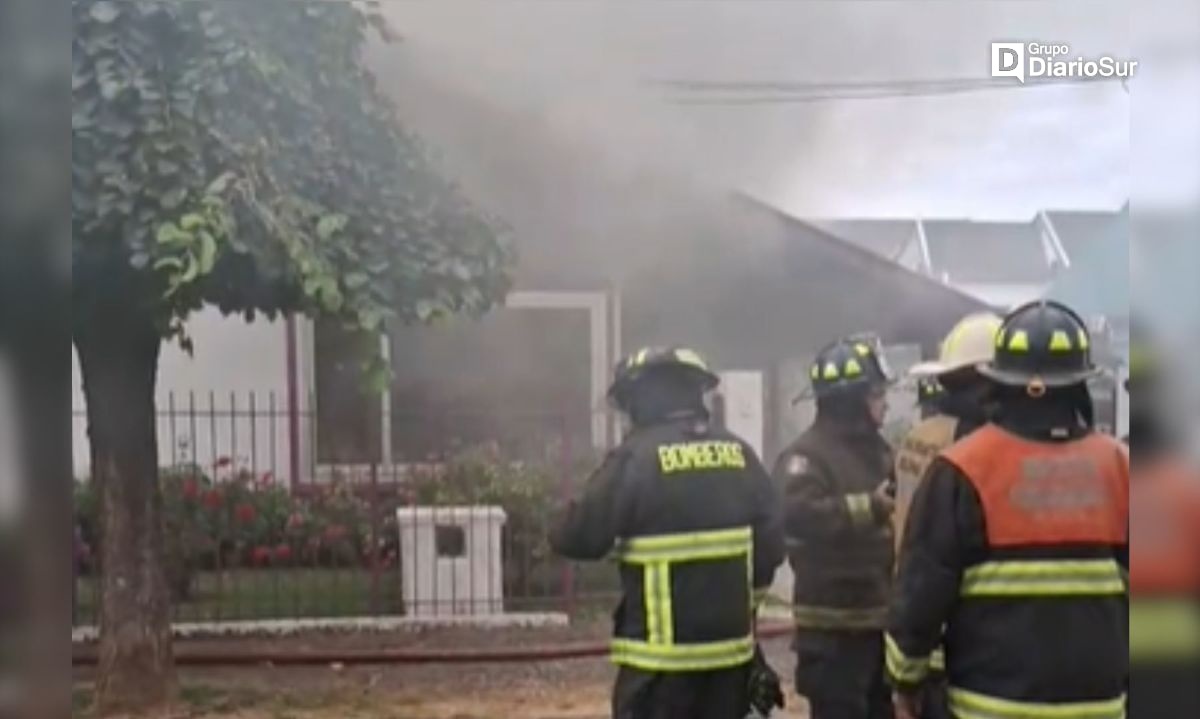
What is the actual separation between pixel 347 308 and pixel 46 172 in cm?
120

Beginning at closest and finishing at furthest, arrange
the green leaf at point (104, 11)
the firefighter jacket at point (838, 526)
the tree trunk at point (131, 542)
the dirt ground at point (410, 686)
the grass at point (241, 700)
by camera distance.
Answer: the green leaf at point (104, 11), the firefighter jacket at point (838, 526), the tree trunk at point (131, 542), the grass at point (241, 700), the dirt ground at point (410, 686)

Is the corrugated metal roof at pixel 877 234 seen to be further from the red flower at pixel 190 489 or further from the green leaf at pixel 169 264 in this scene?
the red flower at pixel 190 489

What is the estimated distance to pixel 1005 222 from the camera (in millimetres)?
2670

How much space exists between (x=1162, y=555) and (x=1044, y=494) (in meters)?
0.20

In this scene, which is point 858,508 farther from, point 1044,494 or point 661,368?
point 1044,494

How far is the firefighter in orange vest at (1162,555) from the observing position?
127 centimetres

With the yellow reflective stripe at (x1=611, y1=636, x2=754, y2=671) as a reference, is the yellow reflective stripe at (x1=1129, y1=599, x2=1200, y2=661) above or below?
above

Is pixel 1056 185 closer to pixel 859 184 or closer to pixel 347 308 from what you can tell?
pixel 859 184

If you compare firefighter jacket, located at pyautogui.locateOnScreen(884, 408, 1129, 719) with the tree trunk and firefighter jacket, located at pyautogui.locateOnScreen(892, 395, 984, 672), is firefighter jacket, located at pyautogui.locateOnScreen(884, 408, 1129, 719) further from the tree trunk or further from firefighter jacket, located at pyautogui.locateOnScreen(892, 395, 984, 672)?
the tree trunk

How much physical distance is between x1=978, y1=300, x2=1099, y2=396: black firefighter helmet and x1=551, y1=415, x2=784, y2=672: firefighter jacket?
60cm

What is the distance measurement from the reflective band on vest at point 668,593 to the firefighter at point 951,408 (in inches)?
13.1

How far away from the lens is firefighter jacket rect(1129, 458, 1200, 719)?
4.16 ft

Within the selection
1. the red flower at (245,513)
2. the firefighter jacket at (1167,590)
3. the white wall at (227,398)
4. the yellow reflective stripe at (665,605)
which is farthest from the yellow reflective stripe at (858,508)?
the red flower at (245,513)

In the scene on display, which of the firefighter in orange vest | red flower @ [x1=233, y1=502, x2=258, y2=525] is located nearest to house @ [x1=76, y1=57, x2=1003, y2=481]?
red flower @ [x1=233, y1=502, x2=258, y2=525]
